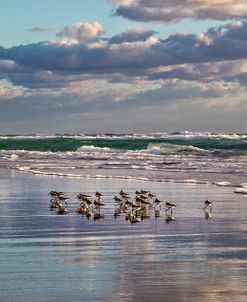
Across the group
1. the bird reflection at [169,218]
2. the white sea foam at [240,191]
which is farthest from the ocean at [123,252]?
the white sea foam at [240,191]

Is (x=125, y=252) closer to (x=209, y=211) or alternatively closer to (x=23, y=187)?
(x=209, y=211)

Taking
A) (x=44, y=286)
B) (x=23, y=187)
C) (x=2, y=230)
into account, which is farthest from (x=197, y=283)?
(x=23, y=187)

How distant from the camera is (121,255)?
45.9ft

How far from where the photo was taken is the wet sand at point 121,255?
430 inches

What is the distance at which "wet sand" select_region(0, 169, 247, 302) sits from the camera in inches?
430

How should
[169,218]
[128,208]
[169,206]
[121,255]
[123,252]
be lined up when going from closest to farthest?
[121,255]
[123,252]
[169,218]
[169,206]
[128,208]

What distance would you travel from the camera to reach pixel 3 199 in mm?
26062

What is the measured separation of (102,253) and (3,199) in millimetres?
12360

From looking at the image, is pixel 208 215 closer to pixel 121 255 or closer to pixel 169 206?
pixel 169 206

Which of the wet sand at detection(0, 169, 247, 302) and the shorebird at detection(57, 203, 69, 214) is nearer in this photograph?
the wet sand at detection(0, 169, 247, 302)

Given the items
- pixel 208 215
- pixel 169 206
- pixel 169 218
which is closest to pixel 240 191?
pixel 169 206

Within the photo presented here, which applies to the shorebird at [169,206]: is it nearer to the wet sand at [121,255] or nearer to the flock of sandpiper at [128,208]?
the flock of sandpiper at [128,208]

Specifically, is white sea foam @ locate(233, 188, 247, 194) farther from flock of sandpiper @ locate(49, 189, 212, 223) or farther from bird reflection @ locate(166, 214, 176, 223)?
bird reflection @ locate(166, 214, 176, 223)

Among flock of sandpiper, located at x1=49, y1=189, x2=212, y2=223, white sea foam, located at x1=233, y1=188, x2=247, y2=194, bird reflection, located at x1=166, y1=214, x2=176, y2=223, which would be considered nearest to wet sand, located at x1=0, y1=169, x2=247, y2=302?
bird reflection, located at x1=166, y1=214, x2=176, y2=223
